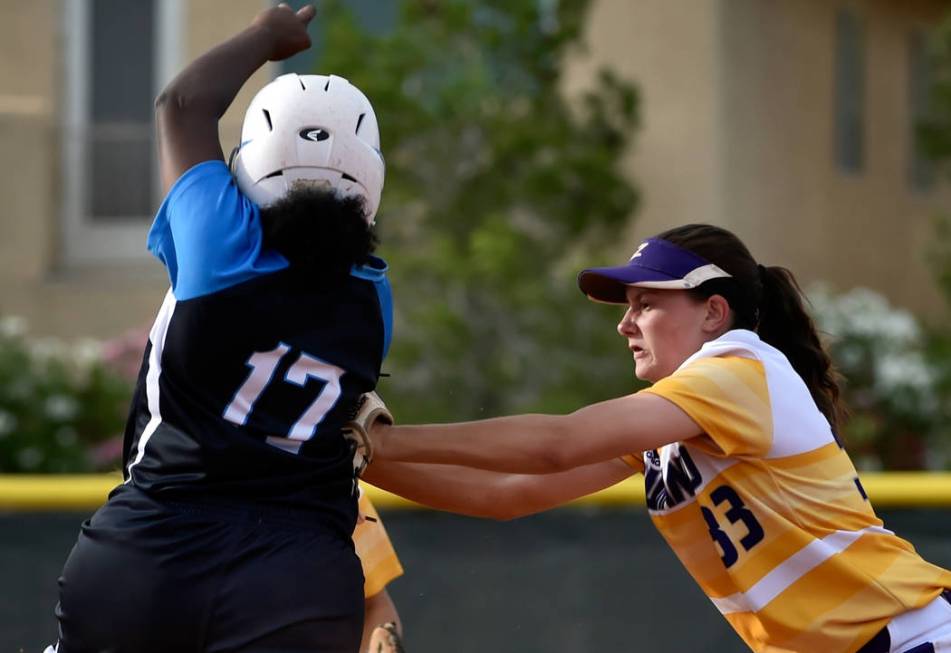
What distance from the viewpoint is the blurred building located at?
10273 millimetres

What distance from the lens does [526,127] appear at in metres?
8.92

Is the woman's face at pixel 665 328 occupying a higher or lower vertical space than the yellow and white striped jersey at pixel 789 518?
higher

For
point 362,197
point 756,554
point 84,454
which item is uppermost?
point 362,197

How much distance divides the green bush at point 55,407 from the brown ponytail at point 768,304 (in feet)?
17.5

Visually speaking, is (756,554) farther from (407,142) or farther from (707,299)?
(407,142)

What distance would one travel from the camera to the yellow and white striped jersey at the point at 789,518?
3385 mm

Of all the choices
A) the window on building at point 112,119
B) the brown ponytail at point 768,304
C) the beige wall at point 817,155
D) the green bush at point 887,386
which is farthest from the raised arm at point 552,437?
the window on building at point 112,119


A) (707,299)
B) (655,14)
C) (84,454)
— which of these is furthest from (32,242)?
(707,299)

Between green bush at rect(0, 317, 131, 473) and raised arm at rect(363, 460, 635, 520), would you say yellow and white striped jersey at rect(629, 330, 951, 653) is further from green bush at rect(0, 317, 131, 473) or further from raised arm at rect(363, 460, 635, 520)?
green bush at rect(0, 317, 131, 473)

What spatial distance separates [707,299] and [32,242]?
753 cm

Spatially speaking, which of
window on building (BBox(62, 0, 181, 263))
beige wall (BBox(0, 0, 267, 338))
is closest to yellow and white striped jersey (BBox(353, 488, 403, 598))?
beige wall (BBox(0, 0, 267, 338))

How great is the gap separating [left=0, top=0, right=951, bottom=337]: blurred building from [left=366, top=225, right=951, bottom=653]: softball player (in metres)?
6.41

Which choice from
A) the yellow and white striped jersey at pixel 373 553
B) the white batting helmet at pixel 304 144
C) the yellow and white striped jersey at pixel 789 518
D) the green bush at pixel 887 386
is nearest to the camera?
the white batting helmet at pixel 304 144

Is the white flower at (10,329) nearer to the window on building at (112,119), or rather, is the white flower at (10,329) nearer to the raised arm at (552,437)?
the window on building at (112,119)
